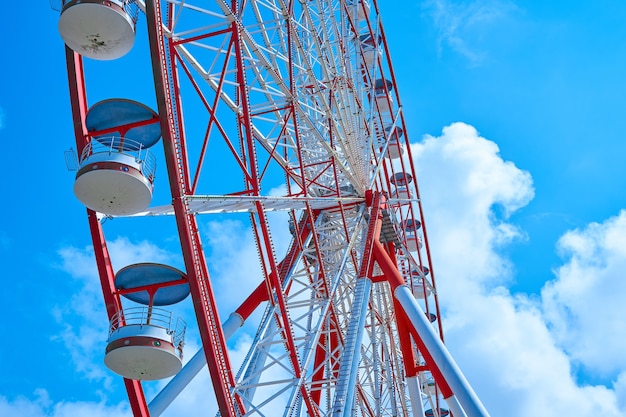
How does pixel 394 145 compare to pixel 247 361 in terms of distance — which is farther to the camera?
pixel 394 145

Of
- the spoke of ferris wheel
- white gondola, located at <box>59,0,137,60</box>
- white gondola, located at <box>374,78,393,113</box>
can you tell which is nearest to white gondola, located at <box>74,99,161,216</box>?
white gondola, located at <box>59,0,137,60</box>

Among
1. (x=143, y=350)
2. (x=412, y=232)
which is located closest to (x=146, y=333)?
(x=143, y=350)

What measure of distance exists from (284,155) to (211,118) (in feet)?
24.8

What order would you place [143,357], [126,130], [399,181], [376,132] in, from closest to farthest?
[143,357], [126,130], [376,132], [399,181]

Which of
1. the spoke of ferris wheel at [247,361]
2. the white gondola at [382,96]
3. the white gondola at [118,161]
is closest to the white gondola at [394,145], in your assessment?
the white gondola at [382,96]

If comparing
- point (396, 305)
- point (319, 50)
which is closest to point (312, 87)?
point (319, 50)

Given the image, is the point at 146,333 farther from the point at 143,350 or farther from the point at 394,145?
the point at 394,145

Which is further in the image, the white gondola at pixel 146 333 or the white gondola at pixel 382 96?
the white gondola at pixel 382 96

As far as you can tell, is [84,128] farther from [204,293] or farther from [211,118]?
[204,293]

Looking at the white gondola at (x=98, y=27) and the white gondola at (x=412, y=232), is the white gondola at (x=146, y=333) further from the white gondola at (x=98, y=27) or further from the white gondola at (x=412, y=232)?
the white gondola at (x=412, y=232)

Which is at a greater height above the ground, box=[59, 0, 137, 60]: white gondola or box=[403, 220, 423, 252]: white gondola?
box=[403, 220, 423, 252]: white gondola

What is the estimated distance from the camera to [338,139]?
20031 mm

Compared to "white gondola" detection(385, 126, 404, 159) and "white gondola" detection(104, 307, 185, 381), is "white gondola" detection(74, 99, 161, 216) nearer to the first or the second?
"white gondola" detection(104, 307, 185, 381)

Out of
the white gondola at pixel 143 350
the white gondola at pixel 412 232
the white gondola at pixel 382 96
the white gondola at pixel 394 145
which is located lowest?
the white gondola at pixel 143 350
